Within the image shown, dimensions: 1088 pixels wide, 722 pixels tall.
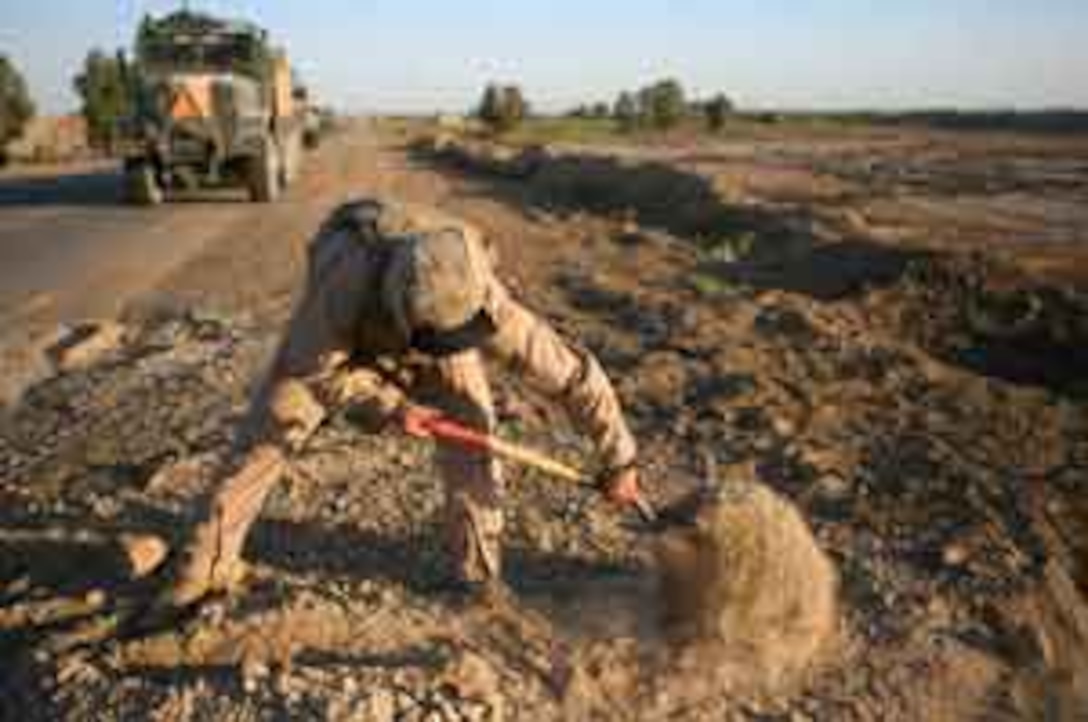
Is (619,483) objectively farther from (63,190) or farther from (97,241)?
(63,190)

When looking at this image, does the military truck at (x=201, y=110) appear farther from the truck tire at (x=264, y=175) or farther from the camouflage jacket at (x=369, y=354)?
the camouflage jacket at (x=369, y=354)

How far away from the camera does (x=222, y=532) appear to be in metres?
3.39

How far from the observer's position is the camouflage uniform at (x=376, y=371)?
3.05 meters

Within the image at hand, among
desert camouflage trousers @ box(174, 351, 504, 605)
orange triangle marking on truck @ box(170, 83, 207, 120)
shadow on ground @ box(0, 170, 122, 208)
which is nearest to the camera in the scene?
desert camouflage trousers @ box(174, 351, 504, 605)

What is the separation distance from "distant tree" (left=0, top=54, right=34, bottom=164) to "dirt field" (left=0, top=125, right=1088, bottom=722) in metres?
30.9

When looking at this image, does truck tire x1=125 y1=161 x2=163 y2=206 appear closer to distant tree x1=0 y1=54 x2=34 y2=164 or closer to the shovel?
the shovel

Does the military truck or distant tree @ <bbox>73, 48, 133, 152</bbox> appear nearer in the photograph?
the military truck

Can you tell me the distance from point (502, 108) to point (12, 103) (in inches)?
908

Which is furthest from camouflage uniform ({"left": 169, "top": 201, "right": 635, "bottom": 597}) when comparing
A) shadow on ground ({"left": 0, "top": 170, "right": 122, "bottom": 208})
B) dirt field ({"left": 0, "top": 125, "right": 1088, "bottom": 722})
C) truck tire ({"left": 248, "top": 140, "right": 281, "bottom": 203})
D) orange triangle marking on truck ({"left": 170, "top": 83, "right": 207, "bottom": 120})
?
shadow on ground ({"left": 0, "top": 170, "right": 122, "bottom": 208})

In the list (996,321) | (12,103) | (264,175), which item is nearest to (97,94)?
(12,103)

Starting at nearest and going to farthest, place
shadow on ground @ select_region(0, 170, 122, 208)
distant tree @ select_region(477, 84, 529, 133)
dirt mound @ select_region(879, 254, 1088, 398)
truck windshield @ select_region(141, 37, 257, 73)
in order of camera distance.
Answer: dirt mound @ select_region(879, 254, 1088, 398) < truck windshield @ select_region(141, 37, 257, 73) < shadow on ground @ select_region(0, 170, 122, 208) < distant tree @ select_region(477, 84, 529, 133)

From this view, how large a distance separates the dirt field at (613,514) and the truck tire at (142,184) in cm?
737

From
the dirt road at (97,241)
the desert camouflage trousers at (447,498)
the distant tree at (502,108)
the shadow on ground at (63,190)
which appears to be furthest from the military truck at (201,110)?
the distant tree at (502,108)

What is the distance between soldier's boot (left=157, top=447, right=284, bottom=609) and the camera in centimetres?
333
